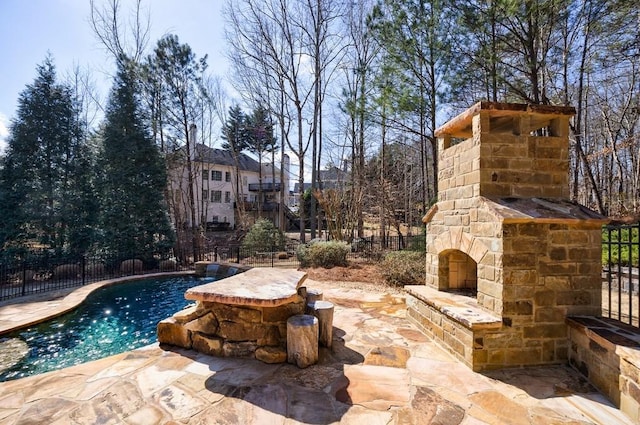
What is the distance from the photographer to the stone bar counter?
2.97 metres

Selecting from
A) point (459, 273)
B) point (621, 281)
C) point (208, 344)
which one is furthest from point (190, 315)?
point (621, 281)

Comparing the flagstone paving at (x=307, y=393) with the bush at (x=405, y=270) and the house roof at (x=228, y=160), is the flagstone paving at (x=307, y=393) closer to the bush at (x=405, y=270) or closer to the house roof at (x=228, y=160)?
the bush at (x=405, y=270)

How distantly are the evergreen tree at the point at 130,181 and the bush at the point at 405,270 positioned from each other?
8387 millimetres

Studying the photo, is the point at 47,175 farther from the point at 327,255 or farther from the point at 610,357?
the point at 610,357

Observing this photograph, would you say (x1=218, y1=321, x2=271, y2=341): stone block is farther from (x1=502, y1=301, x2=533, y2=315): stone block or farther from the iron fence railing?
the iron fence railing

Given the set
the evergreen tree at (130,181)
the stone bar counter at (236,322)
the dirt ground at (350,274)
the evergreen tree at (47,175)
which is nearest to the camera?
the stone bar counter at (236,322)

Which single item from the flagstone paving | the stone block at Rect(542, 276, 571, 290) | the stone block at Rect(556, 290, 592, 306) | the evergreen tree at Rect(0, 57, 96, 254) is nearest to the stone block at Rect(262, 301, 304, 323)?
the flagstone paving

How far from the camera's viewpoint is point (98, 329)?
195 inches

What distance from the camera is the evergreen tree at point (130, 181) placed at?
1012 cm

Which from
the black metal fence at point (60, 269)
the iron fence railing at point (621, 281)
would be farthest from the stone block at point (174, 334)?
the black metal fence at point (60, 269)

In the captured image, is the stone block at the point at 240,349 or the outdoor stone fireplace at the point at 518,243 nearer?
the outdoor stone fireplace at the point at 518,243

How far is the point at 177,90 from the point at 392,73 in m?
9.99

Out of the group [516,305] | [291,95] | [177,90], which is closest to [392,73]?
[291,95]

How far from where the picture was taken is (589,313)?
9.68 feet
